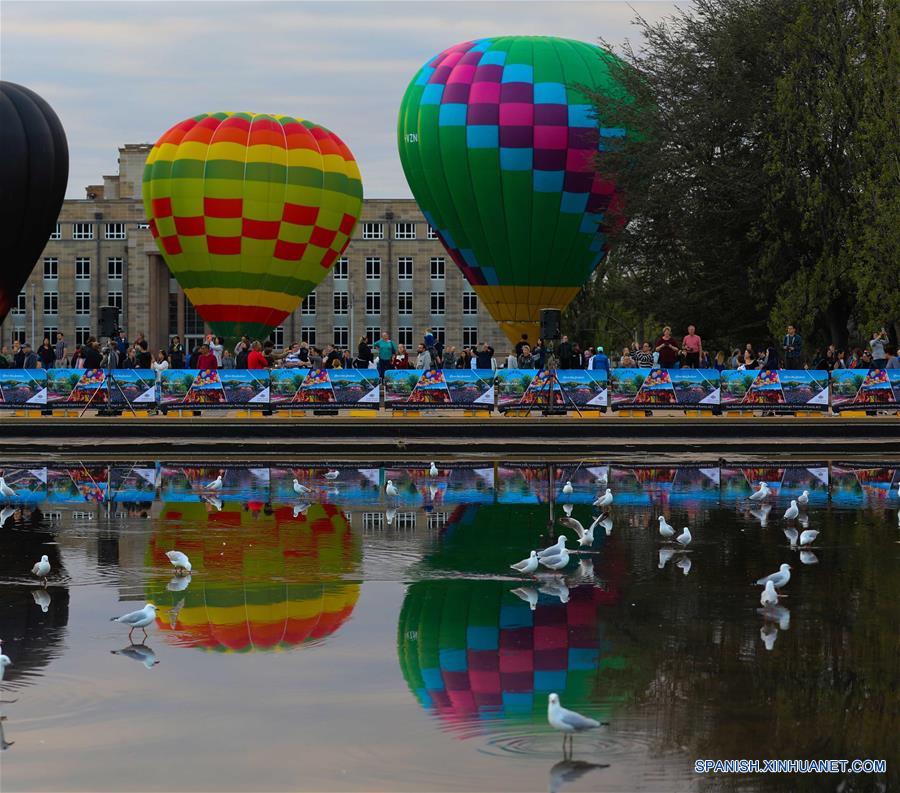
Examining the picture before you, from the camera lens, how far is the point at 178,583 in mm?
12797

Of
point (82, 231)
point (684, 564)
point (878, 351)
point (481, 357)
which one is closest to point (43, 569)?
point (684, 564)

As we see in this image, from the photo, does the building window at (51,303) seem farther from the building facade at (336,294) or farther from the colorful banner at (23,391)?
the colorful banner at (23,391)

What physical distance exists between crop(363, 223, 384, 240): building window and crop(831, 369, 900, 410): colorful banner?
96119mm

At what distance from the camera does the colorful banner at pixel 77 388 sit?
3569 centimetres

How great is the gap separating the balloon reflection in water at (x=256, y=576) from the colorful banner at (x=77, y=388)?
17649mm

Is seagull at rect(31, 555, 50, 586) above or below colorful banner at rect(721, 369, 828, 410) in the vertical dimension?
below

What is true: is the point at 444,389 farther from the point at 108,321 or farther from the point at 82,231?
the point at 82,231

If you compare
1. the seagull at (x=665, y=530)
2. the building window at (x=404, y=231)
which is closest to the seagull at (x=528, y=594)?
the seagull at (x=665, y=530)

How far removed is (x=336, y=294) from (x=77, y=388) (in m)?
92.8

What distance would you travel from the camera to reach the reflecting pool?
7.61m

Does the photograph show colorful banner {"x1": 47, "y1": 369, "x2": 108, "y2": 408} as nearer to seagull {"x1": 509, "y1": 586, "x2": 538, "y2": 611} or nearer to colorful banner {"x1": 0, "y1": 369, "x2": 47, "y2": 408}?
colorful banner {"x1": 0, "y1": 369, "x2": 47, "y2": 408}

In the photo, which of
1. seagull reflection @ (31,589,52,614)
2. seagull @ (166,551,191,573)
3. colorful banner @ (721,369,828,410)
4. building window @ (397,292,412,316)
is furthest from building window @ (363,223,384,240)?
seagull reflection @ (31,589,52,614)

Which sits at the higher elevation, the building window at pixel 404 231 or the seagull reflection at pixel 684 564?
the building window at pixel 404 231

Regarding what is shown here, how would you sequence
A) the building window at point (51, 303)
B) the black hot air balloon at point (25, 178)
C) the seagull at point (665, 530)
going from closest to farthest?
1. the seagull at point (665, 530)
2. the black hot air balloon at point (25, 178)
3. the building window at point (51, 303)
